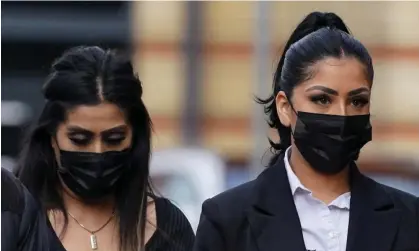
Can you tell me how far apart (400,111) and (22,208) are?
11375 millimetres

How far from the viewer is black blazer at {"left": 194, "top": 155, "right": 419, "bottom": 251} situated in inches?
126

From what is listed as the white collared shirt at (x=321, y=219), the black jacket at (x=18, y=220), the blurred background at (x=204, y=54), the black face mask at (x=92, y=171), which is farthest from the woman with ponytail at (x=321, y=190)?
the blurred background at (x=204, y=54)

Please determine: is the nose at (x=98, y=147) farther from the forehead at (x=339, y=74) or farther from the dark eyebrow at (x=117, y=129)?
the forehead at (x=339, y=74)

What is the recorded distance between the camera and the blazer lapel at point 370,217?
10.4 ft

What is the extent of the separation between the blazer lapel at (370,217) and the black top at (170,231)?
73 cm

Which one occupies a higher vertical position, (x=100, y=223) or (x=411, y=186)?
(x=100, y=223)

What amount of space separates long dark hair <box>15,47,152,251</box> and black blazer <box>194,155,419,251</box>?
0.61 meters

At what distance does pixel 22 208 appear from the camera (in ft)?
10.4

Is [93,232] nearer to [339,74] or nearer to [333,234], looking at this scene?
[333,234]

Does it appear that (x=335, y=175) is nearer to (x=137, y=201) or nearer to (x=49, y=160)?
(x=137, y=201)

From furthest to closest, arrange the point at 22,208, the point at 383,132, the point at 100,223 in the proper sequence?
the point at 383,132, the point at 100,223, the point at 22,208

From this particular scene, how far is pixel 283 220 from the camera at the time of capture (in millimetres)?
3225

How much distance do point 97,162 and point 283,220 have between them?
78 centimetres

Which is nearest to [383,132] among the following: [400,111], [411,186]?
[400,111]
